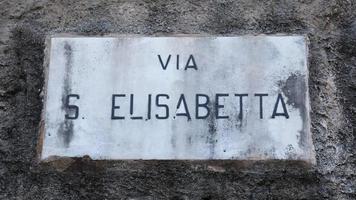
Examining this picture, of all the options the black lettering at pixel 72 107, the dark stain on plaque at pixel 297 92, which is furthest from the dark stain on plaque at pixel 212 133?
the black lettering at pixel 72 107

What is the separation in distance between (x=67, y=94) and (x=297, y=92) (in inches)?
18.3

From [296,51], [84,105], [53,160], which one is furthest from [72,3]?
[296,51]

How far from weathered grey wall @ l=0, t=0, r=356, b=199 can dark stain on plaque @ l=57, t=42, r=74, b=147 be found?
4cm

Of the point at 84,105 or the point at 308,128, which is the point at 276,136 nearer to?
the point at 308,128

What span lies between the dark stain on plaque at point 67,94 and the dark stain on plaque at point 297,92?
0.43 metres

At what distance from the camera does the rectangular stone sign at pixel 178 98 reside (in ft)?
4.12

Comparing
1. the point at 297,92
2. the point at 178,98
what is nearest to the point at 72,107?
the point at 178,98

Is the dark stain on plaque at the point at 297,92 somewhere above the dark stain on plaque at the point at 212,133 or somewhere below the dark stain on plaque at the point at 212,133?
above

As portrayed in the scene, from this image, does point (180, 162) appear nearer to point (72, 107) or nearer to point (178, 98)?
point (178, 98)

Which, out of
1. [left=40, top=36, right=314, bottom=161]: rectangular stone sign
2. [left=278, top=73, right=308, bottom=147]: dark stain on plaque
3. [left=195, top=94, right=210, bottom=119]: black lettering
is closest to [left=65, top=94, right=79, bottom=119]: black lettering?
[left=40, top=36, right=314, bottom=161]: rectangular stone sign

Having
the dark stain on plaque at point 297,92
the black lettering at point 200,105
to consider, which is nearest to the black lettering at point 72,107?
the black lettering at point 200,105

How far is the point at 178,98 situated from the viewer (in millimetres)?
1288

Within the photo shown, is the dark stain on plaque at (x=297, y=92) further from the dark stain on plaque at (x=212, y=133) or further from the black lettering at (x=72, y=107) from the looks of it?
the black lettering at (x=72, y=107)

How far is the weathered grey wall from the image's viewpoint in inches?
49.1
